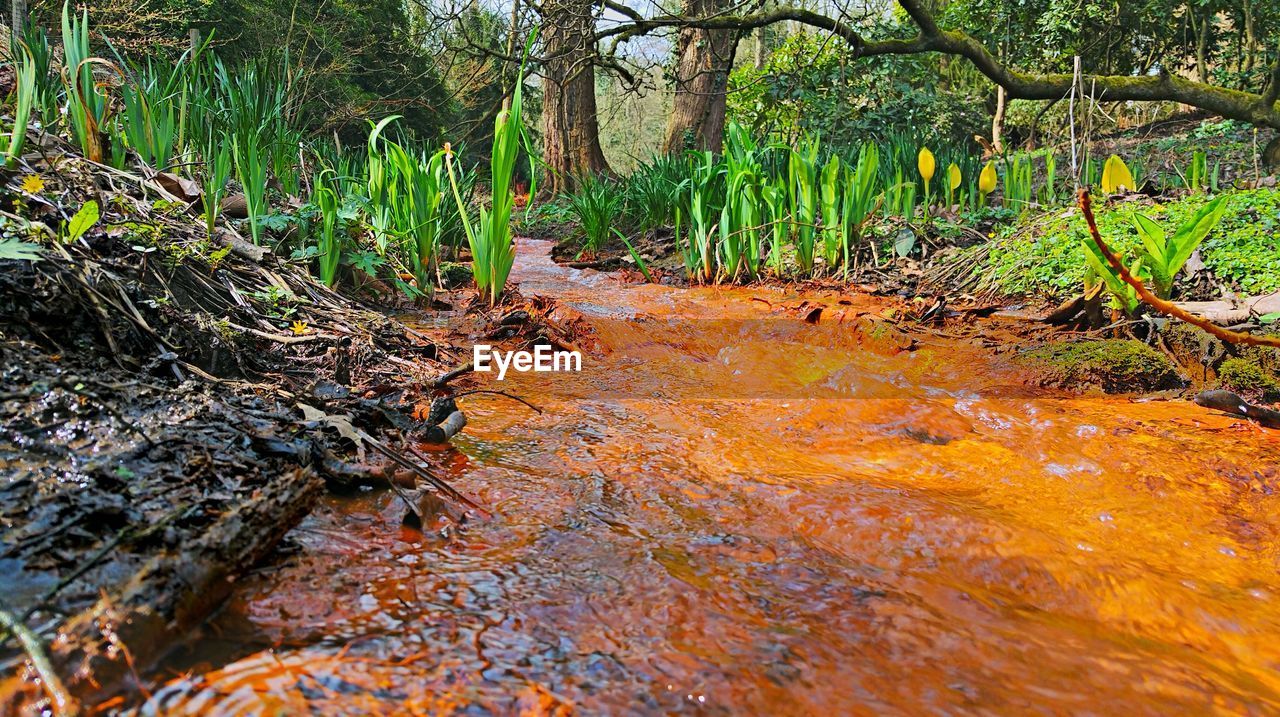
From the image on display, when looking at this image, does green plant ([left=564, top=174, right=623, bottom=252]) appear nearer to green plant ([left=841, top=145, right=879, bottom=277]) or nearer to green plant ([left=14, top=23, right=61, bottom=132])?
green plant ([left=841, top=145, right=879, bottom=277])

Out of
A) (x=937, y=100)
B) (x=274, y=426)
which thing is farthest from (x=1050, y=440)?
(x=937, y=100)

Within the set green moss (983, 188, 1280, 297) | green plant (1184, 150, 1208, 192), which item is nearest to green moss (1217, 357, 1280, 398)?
green moss (983, 188, 1280, 297)

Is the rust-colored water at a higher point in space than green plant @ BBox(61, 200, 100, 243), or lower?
lower

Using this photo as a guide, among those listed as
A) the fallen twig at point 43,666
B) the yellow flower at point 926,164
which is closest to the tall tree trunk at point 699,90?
the yellow flower at point 926,164

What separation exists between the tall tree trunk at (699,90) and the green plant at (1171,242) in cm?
555

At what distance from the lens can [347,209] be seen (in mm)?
2943

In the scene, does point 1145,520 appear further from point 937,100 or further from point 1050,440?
point 937,100

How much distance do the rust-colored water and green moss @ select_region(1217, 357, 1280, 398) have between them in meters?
0.33

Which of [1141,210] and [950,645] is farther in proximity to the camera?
[1141,210]

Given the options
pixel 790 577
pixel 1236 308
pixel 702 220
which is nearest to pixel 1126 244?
pixel 1236 308

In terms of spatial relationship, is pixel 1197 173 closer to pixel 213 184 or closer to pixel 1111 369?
pixel 1111 369

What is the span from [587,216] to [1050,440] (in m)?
4.97

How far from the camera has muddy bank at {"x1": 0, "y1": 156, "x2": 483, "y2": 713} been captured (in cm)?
61

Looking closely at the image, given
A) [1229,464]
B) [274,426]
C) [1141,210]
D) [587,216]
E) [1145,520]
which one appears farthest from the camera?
[587,216]
